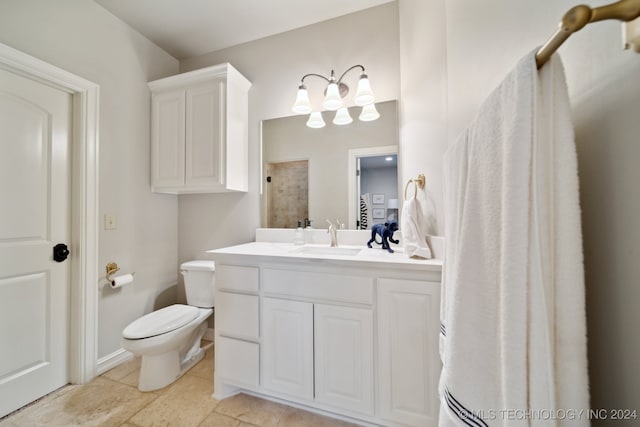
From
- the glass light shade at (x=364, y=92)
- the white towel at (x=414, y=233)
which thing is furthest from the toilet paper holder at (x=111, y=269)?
the glass light shade at (x=364, y=92)

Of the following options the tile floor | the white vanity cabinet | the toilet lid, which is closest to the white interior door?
the tile floor

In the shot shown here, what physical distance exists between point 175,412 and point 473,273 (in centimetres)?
171

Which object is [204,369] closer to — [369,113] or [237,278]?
[237,278]

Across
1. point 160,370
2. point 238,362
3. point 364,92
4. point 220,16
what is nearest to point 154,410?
point 160,370

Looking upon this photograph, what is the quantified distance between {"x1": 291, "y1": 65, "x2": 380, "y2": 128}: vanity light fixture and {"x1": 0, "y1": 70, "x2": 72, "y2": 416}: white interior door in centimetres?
155

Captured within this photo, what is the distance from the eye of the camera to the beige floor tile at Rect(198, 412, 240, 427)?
1.27m

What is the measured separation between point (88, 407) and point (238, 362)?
2.90ft

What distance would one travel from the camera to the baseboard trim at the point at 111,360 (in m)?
1.69

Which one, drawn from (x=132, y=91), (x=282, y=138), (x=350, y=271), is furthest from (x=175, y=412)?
(x=132, y=91)

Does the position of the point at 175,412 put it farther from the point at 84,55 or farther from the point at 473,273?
the point at 84,55

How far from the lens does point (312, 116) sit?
74.1 inches

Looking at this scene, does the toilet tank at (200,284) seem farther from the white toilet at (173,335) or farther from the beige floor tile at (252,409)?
the beige floor tile at (252,409)

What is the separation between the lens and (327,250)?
5.42 feet

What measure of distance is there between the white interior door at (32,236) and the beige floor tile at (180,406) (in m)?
0.71
